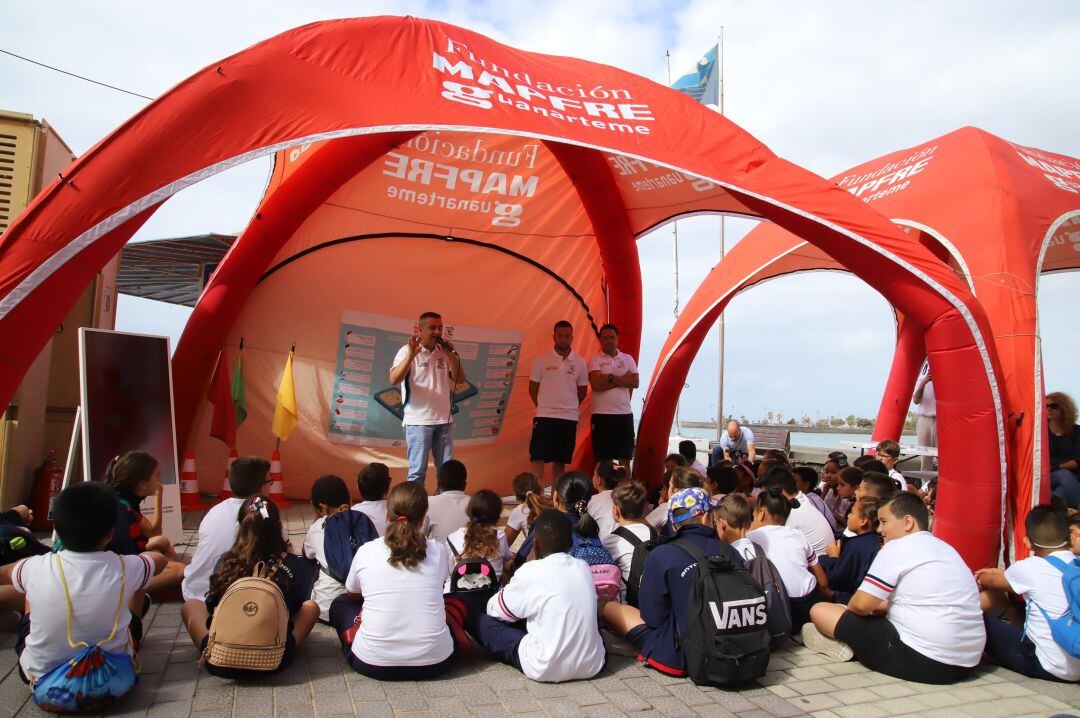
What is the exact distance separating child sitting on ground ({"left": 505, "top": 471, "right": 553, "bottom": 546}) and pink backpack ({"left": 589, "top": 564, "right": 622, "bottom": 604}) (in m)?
0.56

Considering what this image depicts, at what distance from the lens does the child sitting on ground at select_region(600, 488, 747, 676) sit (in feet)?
12.4

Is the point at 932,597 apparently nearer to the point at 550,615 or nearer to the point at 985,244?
the point at 550,615

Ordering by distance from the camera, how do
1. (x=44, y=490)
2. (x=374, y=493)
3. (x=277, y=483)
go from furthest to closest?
Result: (x=277, y=483), (x=44, y=490), (x=374, y=493)

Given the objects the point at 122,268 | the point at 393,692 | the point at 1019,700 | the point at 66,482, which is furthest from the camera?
the point at 122,268

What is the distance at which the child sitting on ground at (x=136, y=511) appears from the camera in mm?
3793

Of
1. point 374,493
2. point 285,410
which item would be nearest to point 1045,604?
point 374,493

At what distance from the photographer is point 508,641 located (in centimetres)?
382

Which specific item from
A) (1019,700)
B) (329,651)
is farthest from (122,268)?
(1019,700)

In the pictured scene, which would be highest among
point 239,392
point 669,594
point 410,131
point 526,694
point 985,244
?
point 410,131

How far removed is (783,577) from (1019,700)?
4.07ft

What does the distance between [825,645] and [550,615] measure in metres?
1.69

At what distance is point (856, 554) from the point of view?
4.61 meters

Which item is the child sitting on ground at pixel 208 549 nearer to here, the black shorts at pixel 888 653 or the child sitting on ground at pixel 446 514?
the child sitting on ground at pixel 446 514

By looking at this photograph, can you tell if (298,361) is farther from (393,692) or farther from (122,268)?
(393,692)
